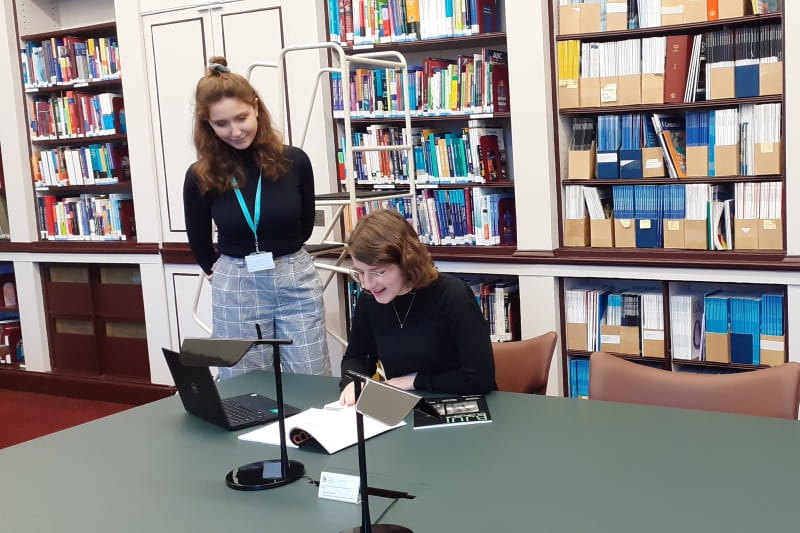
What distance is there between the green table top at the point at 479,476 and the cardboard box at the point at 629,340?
5.50ft

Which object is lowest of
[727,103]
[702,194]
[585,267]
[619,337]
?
[619,337]

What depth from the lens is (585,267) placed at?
3.71 meters

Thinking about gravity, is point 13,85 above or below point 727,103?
above

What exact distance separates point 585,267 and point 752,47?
1100 millimetres

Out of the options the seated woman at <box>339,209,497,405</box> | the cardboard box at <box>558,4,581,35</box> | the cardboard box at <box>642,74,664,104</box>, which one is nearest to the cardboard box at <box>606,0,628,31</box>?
the cardboard box at <box>558,4,581,35</box>

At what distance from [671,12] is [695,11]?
0.33ft

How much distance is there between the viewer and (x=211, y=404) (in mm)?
2115

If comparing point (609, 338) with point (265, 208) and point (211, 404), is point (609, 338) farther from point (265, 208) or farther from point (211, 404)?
point (211, 404)

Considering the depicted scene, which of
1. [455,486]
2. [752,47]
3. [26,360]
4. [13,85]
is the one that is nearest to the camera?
[455,486]

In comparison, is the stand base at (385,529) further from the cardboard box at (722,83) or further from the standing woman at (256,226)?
the cardboard box at (722,83)

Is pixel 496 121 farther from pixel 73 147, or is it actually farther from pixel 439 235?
pixel 73 147

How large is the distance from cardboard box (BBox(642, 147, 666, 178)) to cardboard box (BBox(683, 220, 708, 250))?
235 mm

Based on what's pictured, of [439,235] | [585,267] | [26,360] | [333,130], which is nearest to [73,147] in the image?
[26,360]

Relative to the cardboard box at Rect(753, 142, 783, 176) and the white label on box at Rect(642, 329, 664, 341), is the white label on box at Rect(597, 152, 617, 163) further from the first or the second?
the white label on box at Rect(642, 329, 664, 341)
